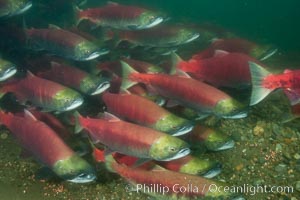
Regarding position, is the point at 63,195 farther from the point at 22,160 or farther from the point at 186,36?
the point at 186,36

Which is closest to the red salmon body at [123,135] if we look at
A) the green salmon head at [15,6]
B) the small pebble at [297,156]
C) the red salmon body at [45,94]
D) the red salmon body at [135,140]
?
the red salmon body at [135,140]

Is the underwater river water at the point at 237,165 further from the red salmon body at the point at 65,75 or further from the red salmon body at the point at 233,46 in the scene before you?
the red salmon body at the point at 233,46

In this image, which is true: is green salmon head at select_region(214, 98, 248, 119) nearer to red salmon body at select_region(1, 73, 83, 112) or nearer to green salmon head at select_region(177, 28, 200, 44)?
red salmon body at select_region(1, 73, 83, 112)

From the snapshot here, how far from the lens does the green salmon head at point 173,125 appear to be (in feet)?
14.9

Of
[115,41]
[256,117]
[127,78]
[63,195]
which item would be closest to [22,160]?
[63,195]

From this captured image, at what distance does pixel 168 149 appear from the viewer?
4070mm

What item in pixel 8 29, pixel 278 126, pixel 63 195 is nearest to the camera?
pixel 63 195

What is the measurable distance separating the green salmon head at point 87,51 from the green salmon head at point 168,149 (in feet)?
8.67

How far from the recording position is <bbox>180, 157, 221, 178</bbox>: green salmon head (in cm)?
429

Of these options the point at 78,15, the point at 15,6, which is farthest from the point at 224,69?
the point at 15,6

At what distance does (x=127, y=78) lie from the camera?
5.54 metres

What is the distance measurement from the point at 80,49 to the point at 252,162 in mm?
3519

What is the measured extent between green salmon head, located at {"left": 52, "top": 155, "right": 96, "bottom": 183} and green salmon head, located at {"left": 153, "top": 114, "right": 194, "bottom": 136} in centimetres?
108

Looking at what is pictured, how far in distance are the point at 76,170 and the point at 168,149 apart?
1.12m
